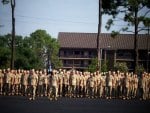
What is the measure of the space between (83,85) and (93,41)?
56495 millimetres

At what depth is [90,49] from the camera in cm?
8206

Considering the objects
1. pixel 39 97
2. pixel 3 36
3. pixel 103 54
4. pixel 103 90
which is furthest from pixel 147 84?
pixel 3 36

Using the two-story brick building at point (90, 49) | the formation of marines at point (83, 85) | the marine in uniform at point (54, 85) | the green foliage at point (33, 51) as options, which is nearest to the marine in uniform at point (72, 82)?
the formation of marines at point (83, 85)

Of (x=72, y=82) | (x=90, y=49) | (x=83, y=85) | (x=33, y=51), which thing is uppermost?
(x=90, y=49)

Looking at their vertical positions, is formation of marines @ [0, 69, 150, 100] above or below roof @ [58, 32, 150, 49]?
below

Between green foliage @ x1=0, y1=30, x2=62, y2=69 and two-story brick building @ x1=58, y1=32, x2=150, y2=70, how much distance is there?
257 centimetres

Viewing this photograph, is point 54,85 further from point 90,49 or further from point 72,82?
point 90,49

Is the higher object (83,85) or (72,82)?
(72,82)

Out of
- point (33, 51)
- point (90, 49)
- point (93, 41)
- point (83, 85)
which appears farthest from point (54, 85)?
point (93, 41)

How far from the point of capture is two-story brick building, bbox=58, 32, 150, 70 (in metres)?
81.2

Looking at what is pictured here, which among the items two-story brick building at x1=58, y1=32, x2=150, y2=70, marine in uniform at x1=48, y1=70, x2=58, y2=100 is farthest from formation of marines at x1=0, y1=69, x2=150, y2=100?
two-story brick building at x1=58, y1=32, x2=150, y2=70

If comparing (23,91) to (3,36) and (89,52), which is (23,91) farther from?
(3,36)

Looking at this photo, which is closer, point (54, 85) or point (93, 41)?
point (54, 85)

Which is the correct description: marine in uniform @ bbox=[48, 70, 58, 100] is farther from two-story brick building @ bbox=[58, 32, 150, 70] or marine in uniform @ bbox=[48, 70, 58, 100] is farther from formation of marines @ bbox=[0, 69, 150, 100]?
two-story brick building @ bbox=[58, 32, 150, 70]
